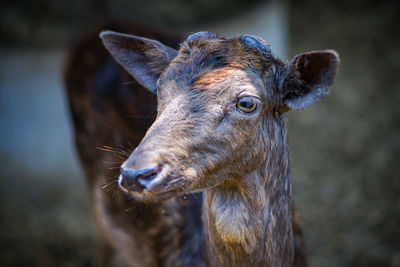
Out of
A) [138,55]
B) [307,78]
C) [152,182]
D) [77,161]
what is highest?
[138,55]

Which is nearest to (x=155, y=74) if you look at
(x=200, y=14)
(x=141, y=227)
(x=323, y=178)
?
(x=141, y=227)

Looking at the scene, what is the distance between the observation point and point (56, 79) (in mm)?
6250

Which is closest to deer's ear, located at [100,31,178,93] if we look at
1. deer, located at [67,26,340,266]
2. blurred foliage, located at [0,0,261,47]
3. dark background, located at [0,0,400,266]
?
deer, located at [67,26,340,266]

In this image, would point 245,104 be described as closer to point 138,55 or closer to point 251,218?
point 251,218

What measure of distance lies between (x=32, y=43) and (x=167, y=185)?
461 centimetres

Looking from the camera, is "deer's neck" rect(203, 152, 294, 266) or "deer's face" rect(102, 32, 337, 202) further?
"deer's neck" rect(203, 152, 294, 266)

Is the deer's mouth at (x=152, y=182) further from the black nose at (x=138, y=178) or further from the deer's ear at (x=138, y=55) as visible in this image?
the deer's ear at (x=138, y=55)

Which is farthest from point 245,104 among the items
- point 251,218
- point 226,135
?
point 251,218

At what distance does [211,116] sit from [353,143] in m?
4.96

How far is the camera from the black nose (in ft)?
6.07

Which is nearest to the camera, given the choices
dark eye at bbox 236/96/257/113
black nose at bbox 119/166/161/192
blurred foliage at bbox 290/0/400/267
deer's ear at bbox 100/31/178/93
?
black nose at bbox 119/166/161/192

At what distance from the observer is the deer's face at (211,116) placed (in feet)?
6.38

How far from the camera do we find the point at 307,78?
240 cm

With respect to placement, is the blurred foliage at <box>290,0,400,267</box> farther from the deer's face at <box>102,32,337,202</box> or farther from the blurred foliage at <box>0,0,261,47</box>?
the deer's face at <box>102,32,337,202</box>
